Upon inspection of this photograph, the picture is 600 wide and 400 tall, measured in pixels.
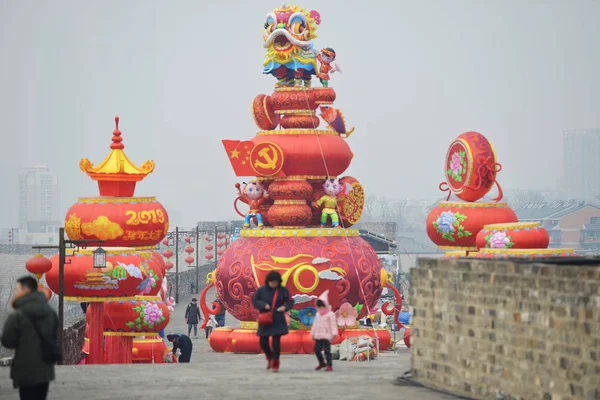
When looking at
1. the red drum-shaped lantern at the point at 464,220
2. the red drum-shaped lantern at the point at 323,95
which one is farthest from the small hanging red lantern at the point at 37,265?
the red drum-shaped lantern at the point at 464,220

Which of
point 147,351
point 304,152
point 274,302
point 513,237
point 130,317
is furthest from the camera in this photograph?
point 304,152

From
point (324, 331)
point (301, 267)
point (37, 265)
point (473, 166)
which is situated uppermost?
point (473, 166)

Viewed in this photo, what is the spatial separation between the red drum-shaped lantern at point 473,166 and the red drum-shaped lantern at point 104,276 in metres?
8.70

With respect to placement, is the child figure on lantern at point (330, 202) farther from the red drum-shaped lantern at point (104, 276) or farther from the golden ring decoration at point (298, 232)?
the red drum-shaped lantern at point (104, 276)

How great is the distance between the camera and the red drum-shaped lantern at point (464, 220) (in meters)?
32.4

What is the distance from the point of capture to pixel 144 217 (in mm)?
28000

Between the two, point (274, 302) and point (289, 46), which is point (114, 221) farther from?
point (274, 302)

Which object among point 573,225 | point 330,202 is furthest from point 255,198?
point 573,225

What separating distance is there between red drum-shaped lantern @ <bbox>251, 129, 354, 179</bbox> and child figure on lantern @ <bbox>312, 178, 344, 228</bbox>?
30cm

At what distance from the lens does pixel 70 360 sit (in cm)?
2925

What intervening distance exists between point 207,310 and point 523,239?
24.4 feet

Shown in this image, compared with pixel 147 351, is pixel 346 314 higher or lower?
higher

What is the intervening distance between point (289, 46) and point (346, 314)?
18.8 feet

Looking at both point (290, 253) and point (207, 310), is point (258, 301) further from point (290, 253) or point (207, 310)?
point (207, 310)
